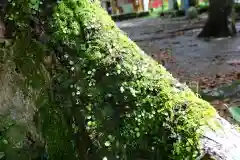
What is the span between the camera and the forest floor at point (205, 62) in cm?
604

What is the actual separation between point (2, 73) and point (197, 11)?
24.2m

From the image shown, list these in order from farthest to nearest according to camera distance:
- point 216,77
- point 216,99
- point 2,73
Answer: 1. point 216,77
2. point 216,99
3. point 2,73

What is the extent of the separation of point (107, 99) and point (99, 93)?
0.18 ft

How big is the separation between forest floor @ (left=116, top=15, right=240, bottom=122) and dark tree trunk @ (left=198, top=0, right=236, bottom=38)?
0.44 m

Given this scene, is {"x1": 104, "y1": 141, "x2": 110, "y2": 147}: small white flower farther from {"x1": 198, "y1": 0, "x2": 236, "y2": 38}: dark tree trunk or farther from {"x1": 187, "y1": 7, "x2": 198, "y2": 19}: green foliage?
{"x1": 187, "y1": 7, "x2": 198, "y2": 19}: green foliage

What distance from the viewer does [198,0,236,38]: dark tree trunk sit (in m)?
14.4

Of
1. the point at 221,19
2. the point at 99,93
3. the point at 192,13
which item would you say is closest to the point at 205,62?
the point at 221,19

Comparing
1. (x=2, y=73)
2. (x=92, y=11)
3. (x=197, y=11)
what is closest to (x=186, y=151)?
(x=92, y=11)

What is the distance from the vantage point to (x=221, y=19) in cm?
1435

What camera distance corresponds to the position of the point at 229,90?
6176mm

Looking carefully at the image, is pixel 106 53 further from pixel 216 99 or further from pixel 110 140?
pixel 216 99

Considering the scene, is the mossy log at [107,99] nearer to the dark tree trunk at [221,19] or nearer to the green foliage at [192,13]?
the dark tree trunk at [221,19]

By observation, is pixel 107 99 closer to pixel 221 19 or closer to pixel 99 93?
pixel 99 93

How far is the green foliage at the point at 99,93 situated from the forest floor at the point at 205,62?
2.55 metres
